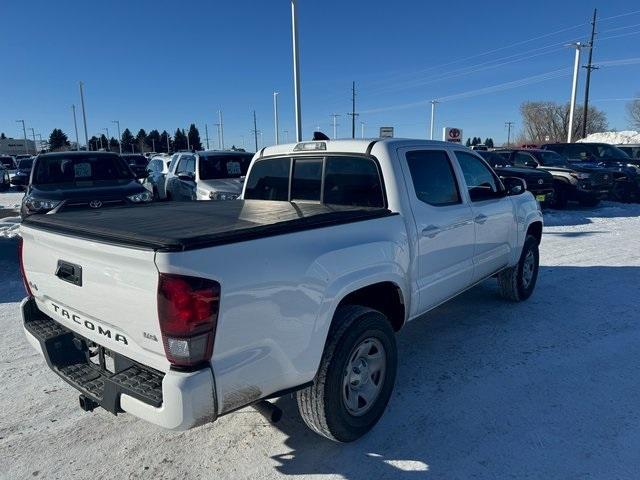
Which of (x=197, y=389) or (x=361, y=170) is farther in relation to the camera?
(x=361, y=170)

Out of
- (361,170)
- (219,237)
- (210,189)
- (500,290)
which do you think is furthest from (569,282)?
(210,189)

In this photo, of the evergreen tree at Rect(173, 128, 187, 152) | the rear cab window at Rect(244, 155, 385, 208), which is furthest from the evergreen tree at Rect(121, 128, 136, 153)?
the rear cab window at Rect(244, 155, 385, 208)

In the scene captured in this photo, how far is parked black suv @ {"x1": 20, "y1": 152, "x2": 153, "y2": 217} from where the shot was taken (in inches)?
319

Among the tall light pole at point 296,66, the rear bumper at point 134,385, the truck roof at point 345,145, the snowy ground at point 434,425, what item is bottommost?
the snowy ground at point 434,425

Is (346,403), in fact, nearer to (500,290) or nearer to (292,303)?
(292,303)

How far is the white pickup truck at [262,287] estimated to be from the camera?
84.0 inches

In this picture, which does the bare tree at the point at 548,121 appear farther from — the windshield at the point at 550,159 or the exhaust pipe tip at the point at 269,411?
the exhaust pipe tip at the point at 269,411

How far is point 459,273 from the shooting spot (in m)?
4.19

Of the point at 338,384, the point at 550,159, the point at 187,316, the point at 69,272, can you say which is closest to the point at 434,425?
the point at 338,384

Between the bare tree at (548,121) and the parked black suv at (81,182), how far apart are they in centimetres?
8162

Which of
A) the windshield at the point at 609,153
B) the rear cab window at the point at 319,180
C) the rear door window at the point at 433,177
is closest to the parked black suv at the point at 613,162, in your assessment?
the windshield at the point at 609,153

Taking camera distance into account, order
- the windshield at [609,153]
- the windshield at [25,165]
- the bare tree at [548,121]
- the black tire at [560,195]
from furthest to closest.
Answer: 1. the bare tree at [548,121]
2. the windshield at [25,165]
3. the windshield at [609,153]
4. the black tire at [560,195]

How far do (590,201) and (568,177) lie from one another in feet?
4.77

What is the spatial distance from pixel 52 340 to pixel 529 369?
355 cm
